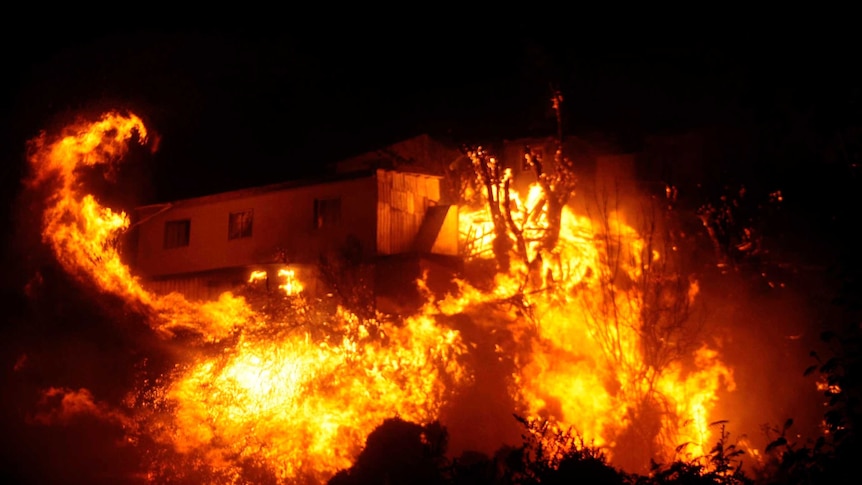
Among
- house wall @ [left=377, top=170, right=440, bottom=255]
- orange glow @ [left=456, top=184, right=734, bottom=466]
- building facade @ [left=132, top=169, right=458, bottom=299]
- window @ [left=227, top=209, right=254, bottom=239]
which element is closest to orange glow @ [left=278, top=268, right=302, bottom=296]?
building facade @ [left=132, top=169, right=458, bottom=299]

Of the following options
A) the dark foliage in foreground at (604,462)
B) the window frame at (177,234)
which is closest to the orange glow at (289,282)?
the window frame at (177,234)

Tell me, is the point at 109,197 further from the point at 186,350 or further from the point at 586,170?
the point at 586,170

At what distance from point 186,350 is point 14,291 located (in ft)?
18.0

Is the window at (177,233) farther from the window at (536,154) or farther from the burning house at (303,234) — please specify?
the window at (536,154)

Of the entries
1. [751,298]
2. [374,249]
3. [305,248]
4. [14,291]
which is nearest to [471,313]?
[374,249]

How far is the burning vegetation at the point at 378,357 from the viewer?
652 inches

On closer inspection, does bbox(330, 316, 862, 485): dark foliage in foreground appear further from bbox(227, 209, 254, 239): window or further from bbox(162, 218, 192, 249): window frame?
bbox(162, 218, 192, 249): window frame

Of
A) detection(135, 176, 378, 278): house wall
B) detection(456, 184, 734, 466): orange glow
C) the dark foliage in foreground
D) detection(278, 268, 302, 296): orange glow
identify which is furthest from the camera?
detection(135, 176, 378, 278): house wall

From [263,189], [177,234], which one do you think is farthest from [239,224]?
[177,234]

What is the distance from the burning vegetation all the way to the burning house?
1557 millimetres

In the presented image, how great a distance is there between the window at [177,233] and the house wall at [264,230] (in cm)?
17

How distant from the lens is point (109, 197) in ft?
82.1

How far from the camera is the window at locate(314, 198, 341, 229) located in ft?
80.0

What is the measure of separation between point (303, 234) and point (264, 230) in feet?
5.67
